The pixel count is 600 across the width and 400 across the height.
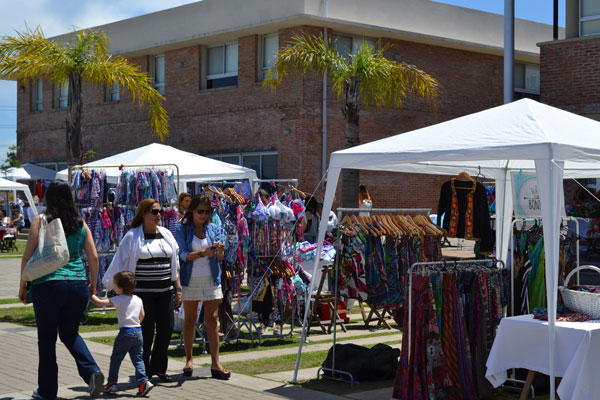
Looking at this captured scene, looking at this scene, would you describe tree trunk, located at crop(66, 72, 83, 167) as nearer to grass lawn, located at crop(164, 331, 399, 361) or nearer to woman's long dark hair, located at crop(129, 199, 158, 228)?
grass lawn, located at crop(164, 331, 399, 361)

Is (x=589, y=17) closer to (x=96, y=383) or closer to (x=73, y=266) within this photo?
(x=73, y=266)

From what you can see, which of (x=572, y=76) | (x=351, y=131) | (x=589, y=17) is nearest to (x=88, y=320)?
(x=351, y=131)

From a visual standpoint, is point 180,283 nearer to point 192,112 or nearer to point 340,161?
point 340,161

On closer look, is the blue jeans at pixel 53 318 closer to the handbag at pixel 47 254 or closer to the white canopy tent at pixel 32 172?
the handbag at pixel 47 254

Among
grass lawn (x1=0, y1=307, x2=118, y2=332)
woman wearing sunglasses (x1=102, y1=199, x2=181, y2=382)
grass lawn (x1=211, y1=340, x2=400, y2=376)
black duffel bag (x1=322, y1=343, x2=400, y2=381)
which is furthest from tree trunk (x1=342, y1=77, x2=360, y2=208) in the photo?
woman wearing sunglasses (x1=102, y1=199, x2=181, y2=382)

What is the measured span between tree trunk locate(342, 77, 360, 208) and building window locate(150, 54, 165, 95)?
39.8 ft

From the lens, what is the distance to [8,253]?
91.4ft

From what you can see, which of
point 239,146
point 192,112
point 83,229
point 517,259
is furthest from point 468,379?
point 192,112

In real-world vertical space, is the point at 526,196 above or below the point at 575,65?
below

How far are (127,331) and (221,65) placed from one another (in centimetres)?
2144

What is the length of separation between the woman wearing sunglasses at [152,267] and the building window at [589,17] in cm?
1523

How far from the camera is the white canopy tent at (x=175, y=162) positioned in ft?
48.3

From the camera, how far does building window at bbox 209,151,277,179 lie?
26.7 metres

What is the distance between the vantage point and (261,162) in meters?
27.1
